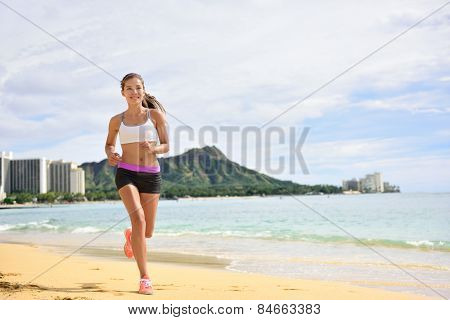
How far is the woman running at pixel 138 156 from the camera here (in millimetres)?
4312

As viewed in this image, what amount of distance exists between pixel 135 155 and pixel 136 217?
21.2 inches

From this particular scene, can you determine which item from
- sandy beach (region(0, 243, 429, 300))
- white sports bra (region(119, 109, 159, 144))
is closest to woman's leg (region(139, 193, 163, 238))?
white sports bra (region(119, 109, 159, 144))

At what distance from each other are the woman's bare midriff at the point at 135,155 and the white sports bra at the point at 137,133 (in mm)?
45

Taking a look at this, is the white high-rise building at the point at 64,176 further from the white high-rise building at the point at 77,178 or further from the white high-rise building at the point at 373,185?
the white high-rise building at the point at 373,185

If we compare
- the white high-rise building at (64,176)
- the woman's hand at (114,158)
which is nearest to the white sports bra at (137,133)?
the woman's hand at (114,158)

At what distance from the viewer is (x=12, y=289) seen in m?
5.15

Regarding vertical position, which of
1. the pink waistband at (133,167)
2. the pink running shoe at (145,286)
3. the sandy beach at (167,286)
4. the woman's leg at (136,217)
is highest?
the pink waistband at (133,167)

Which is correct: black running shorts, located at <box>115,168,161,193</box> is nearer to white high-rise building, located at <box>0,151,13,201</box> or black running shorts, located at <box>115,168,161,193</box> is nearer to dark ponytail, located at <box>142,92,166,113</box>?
dark ponytail, located at <box>142,92,166,113</box>

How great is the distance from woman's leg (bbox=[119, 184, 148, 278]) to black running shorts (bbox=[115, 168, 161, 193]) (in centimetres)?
5

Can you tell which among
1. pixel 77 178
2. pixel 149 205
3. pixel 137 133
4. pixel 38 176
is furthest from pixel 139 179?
pixel 77 178

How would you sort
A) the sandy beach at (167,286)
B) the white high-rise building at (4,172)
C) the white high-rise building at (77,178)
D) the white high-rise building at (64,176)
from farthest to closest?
the white high-rise building at (77,178) → the white high-rise building at (64,176) → the white high-rise building at (4,172) → the sandy beach at (167,286)
